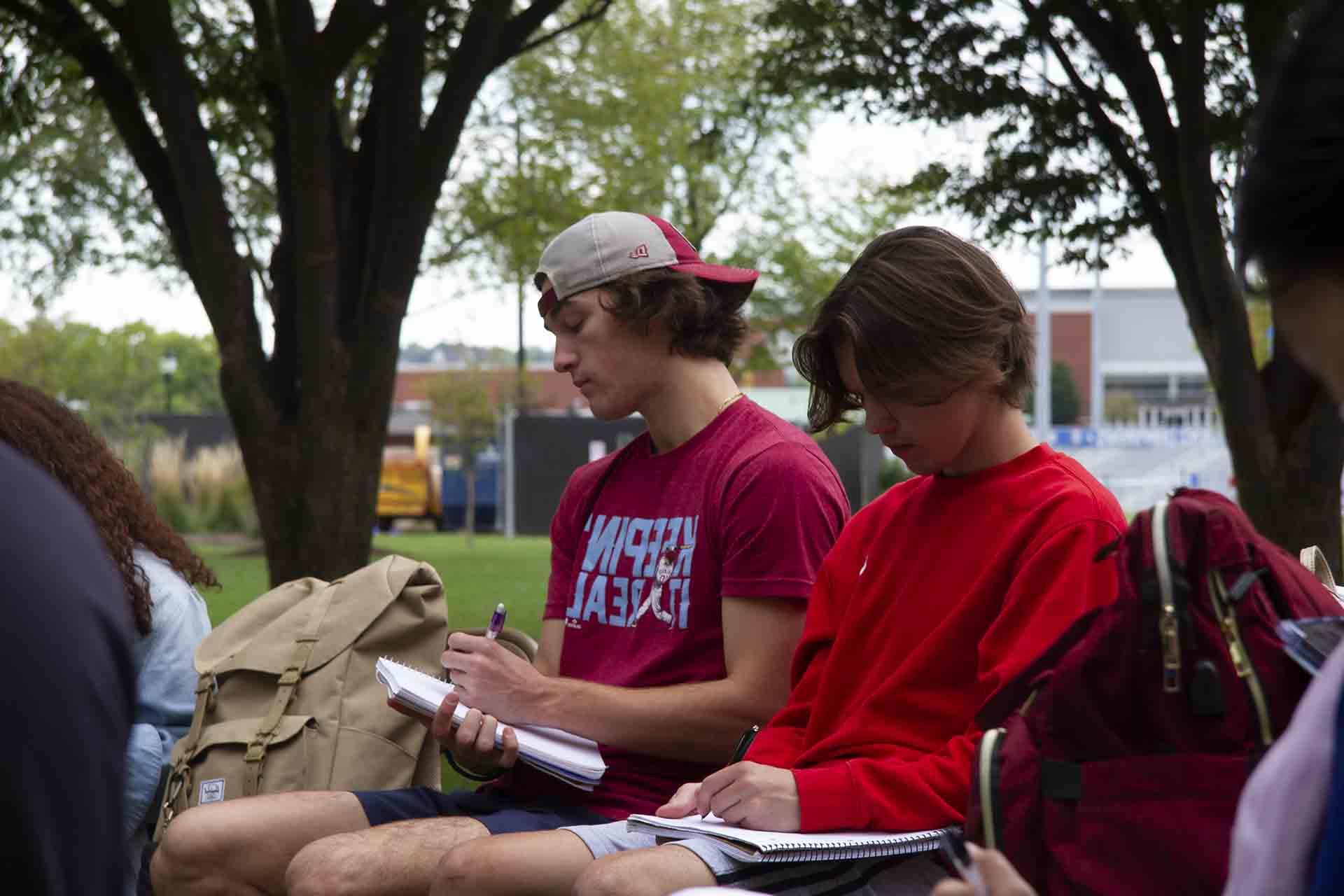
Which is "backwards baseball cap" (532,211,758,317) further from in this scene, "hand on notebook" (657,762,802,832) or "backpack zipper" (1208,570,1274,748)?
"backpack zipper" (1208,570,1274,748)

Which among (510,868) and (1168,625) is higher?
(1168,625)

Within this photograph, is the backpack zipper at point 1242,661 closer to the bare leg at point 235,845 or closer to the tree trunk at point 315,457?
the bare leg at point 235,845

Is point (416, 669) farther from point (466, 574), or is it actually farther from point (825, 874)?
point (466, 574)

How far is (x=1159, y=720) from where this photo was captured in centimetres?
178

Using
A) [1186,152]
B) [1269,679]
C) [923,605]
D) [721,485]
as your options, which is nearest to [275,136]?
[1186,152]

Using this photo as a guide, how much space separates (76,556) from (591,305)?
2.13m

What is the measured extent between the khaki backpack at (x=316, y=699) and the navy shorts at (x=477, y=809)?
0.47 feet

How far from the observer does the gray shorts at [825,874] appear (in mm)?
2334

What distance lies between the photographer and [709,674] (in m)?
3.01

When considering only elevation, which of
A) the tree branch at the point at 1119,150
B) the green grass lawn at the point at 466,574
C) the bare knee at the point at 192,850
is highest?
the tree branch at the point at 1119,150

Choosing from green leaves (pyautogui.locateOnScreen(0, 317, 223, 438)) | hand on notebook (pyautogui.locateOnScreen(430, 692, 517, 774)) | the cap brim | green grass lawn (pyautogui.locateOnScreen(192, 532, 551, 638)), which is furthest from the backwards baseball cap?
green leaves (pyautogui.locateOnScreen(0, 317, 223, 438))

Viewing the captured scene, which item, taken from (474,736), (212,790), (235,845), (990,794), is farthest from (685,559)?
(990,794)

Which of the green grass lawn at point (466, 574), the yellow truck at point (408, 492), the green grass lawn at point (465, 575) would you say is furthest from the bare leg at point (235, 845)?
the yellow truck at point (408, 492)

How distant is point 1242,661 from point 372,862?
5.39ft
